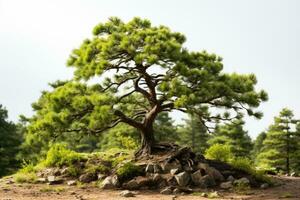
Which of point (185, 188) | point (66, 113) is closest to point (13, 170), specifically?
point (66, 113)

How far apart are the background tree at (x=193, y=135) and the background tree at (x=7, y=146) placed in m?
20.8

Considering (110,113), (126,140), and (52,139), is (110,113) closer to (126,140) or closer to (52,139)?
(52,139)

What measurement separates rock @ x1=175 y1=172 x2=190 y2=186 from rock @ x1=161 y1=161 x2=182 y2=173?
920mm

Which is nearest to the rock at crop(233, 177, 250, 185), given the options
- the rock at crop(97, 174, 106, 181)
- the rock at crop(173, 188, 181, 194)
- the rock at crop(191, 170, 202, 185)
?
the rock at crop(191, 170, 202, 185)

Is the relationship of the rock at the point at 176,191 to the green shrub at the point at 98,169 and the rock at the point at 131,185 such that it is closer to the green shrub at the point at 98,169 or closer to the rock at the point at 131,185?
the rock at the point at 131,185

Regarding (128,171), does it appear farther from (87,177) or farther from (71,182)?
(71,182)

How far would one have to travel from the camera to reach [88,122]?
1875 centimetres

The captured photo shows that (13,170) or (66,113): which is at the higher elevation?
(66,113)

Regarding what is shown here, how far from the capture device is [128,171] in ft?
60.4

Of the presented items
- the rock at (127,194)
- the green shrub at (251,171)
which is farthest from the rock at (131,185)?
the green shrub at (251,171)

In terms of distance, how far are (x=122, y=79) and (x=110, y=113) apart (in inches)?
145

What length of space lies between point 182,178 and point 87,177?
406 centimetres

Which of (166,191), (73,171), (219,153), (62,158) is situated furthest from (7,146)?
(166,191)

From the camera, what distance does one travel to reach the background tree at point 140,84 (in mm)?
17625
